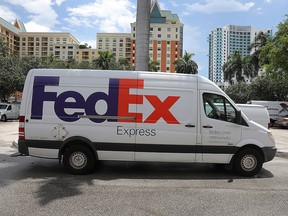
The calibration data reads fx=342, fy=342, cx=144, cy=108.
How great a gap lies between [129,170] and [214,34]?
100.0m

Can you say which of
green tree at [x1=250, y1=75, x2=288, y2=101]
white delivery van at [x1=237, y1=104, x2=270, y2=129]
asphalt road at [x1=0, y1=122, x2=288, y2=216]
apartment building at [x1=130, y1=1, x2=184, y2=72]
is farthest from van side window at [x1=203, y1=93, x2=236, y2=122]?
apartment building at [x1=130, y1=1, x2=184, y2=72]

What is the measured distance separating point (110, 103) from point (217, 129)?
2614 mm

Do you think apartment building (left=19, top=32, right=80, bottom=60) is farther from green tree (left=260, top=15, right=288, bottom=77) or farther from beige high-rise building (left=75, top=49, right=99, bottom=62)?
green tree (left=260, top=15, right=288, bottom=77)

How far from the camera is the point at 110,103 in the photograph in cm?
805

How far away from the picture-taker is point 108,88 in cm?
809

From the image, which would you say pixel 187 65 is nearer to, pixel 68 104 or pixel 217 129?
pixel 217 129

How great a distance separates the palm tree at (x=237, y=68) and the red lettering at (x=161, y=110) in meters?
65.0

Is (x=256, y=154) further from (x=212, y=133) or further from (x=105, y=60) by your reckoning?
(x=105, y=60)

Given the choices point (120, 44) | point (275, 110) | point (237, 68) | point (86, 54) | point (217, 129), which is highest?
point (120, 44)

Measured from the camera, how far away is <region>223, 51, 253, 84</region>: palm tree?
71.4 m

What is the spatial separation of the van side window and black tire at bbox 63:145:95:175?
2.99m

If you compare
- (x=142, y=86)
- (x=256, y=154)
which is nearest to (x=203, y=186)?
(x=256, y=154)

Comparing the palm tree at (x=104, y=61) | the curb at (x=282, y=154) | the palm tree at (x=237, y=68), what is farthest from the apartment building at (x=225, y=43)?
the curb at (x=282, y=154)

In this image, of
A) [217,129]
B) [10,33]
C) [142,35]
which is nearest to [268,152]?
[217,129]
